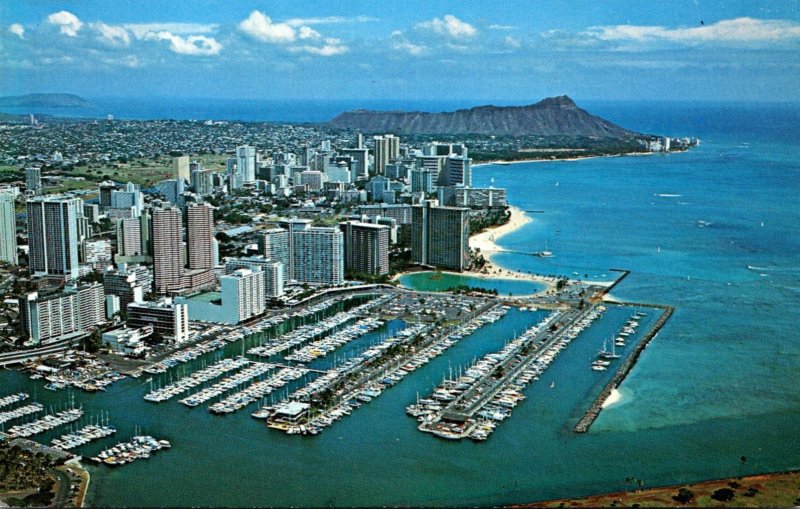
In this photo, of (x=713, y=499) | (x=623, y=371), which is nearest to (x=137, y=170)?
(x=623, y=371)

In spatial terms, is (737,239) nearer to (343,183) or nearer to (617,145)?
(343,183)

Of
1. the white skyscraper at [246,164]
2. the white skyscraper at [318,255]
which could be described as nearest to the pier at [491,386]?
the white skyscraper at [318,255]

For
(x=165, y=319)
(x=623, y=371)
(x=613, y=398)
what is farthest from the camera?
(x=165, y=319)

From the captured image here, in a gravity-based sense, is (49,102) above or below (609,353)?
above

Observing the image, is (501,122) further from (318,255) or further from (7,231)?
(7,231)

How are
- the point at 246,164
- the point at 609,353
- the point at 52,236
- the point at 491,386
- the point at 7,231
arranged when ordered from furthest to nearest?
the point at 246,164 < the point at 7,231 < the point at 52,236 < the point at 609,353 < the point at 491,386

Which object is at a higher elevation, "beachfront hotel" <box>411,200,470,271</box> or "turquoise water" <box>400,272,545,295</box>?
"beachfront hotel" <box>411,200,470,271</box>

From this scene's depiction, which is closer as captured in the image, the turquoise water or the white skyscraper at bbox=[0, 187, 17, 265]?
the turquoise water

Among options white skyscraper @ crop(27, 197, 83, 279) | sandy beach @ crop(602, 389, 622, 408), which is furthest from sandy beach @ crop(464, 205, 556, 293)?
white skyscraper @ crop(27, 197, 83, 279)

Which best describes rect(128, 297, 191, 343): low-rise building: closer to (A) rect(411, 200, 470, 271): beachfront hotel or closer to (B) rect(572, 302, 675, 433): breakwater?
Answer: (B) rect(572, 302, 675, 433): breakwater
